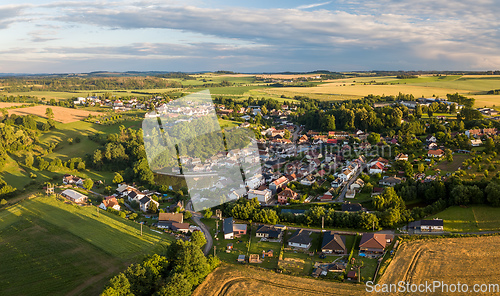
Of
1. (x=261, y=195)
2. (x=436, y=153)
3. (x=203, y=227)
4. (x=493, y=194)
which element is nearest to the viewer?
(x=493, y=194)

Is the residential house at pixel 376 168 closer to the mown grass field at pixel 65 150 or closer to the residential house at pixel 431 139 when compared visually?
the residential house at pixel 431 139

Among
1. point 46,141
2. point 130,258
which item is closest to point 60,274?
point 130,258

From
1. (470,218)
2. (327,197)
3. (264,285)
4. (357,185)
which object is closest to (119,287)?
(264,285)

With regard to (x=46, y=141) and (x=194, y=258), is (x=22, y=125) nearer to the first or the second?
(x=46, y=141)

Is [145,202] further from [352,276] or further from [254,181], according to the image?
[352,276]

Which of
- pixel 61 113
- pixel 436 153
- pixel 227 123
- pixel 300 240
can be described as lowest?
pixel 300 240

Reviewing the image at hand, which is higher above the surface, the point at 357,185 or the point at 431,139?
the point at 431,139
